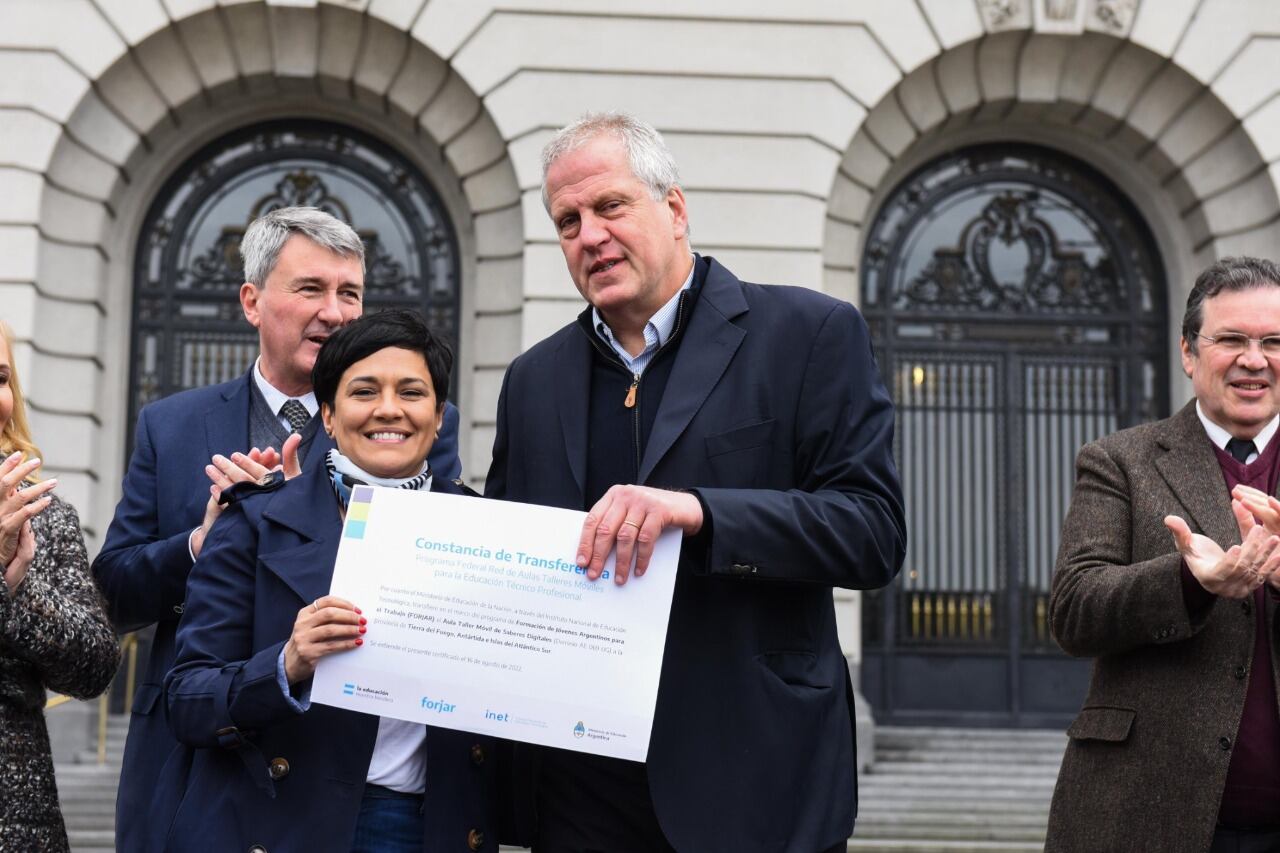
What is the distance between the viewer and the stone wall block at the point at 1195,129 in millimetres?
11492

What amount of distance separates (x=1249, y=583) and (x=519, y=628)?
5.14ft

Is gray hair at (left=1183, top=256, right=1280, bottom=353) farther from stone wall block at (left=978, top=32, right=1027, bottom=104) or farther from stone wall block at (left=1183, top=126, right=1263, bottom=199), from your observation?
stone wall block at (left=1183, top=126, right=1263, bottom=199)

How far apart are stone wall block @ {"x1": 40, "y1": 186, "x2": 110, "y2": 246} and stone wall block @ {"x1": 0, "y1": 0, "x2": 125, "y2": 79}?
36.8 inches

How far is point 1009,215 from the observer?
479 inches

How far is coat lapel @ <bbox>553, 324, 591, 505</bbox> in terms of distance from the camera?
311 cm

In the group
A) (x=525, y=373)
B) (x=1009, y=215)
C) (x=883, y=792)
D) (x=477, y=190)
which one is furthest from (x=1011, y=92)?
(x=525, y=373)

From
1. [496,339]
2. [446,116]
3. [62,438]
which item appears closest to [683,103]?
[446,116]

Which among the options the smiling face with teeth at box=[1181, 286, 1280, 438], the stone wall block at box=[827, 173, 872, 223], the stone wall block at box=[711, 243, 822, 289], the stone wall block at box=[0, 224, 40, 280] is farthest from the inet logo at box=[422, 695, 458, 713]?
→ the stone wall block at box=[827, 173, 872, 223]

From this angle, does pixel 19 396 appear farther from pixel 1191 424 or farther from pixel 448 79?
pixel 448 79

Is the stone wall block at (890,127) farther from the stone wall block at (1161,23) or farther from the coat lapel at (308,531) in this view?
the coat lapel at (308,531)

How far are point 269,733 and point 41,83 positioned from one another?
9.22m

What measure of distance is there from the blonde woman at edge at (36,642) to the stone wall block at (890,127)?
8.82m

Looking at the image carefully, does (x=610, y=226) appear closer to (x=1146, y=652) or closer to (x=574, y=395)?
(x=574, y=395)

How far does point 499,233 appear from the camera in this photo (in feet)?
38.1
